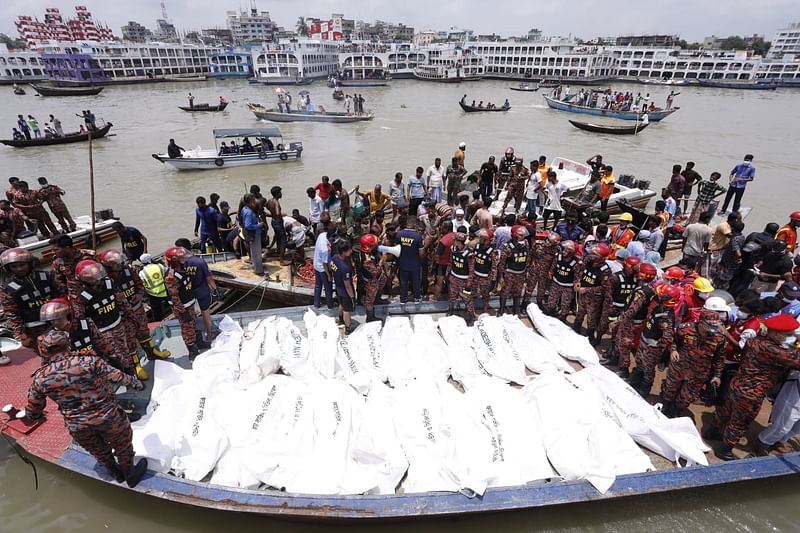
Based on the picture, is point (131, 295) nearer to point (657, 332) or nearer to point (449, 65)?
point (657, 332)

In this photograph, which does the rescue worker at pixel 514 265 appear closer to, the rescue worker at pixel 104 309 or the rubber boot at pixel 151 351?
the rubber boot at pixel 151 351

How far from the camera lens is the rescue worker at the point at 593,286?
5.10 meters

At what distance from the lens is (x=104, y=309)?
417cm

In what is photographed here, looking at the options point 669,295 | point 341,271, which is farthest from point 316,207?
point 669,295

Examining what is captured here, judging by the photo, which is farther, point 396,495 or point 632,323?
point 632,323

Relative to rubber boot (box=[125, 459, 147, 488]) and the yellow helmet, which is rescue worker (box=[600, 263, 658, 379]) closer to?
the yellow helmet

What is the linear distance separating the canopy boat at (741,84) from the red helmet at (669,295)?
70.5 meters

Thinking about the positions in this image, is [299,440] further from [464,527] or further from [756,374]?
[756,374]

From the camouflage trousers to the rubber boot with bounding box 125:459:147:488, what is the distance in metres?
0.05

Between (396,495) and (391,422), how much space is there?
2.29 feet

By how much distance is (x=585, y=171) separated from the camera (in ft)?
40.1

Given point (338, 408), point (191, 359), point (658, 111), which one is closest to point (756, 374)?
point (338, 408)

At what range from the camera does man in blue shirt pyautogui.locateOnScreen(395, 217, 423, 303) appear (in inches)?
221

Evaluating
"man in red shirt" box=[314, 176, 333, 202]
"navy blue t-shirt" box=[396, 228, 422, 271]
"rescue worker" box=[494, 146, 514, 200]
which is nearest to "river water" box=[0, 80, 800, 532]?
"navy blue t-shirt" box=[396, 228, 422, 271]
